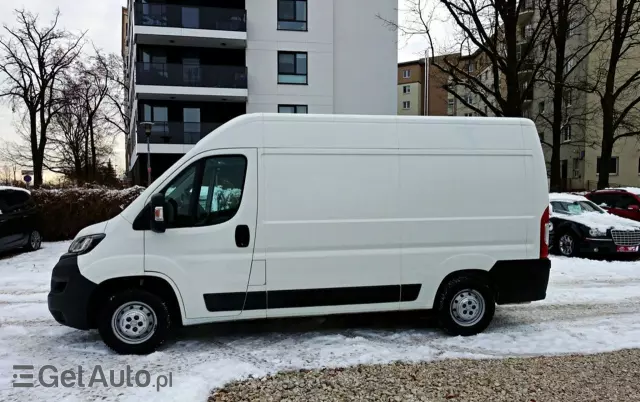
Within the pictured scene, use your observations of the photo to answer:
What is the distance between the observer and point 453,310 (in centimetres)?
559

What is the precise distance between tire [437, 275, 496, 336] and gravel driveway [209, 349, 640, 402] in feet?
2.54

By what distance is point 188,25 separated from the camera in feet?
86.9

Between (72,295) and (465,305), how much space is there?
4.38 metres

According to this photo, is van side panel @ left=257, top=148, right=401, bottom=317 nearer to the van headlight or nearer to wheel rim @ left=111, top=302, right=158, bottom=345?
wheel rim @ left=111, top=302, right=158, bottom=345

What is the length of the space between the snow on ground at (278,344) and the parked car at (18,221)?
201 inches

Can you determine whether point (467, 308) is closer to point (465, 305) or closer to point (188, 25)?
point (465, 305)

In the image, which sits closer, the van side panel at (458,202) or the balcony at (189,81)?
the van side panel at (458,202)

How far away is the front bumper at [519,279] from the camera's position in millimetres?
5625

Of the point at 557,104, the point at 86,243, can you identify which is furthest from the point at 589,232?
the point at 557,104

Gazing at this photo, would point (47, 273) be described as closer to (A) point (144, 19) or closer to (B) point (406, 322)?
(B) point (406, 322)

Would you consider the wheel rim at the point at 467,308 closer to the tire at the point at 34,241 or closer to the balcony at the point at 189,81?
the tire at the point at 34,241

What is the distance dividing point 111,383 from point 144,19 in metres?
26.0

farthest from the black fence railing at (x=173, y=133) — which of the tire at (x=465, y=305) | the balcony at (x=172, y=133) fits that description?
the tire at (x=465, y=305)

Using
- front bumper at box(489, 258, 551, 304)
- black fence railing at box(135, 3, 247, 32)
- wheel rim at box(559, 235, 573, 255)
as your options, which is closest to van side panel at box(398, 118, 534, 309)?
front bumper at box(489, 258, 551, 304)
